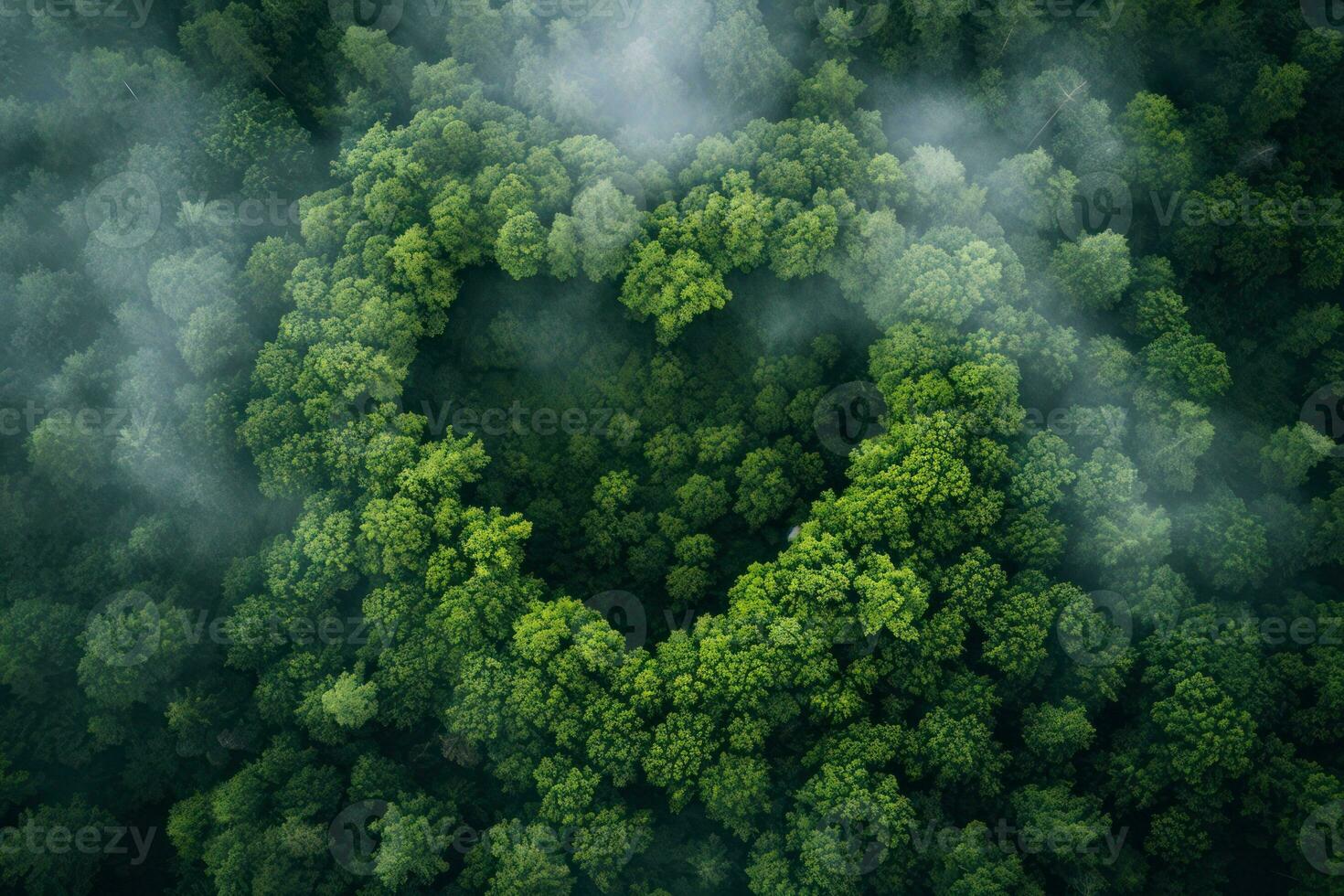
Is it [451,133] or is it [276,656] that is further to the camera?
[451,133]

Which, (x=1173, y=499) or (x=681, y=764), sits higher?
(x=1173, y=499)

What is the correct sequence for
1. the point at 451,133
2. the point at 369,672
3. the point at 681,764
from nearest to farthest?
the point at 681,764, the point at 369,672, the point at 451,133

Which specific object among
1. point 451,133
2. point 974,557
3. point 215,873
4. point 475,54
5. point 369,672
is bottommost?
point 215,873

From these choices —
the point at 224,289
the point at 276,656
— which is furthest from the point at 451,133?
the point at 276,656

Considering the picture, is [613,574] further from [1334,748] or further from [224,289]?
[1334,748]

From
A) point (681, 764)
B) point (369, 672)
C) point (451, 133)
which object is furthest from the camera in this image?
point (451, 133)

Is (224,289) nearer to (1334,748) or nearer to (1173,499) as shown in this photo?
(1173,499)

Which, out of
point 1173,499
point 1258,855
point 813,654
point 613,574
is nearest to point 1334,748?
point 1258,855
